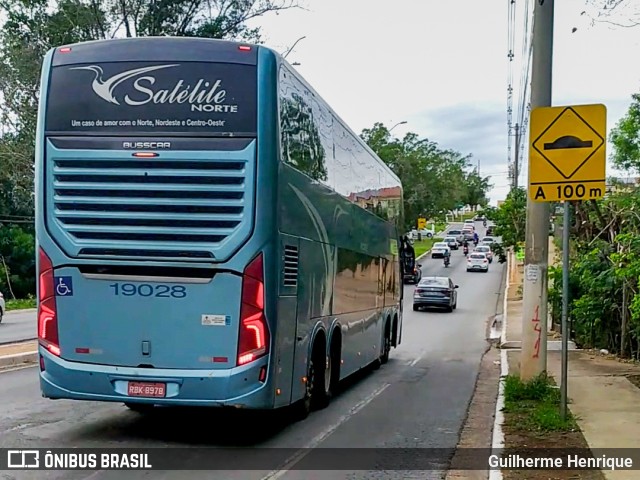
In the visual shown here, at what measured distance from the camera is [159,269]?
8.52 m

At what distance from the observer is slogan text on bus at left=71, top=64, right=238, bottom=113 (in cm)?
855

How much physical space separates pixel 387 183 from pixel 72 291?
10291 mm

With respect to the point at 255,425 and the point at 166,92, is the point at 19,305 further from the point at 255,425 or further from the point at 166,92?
the point at 166,92

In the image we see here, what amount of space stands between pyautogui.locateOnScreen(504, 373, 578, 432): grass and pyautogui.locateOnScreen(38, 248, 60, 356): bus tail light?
18.1 ft

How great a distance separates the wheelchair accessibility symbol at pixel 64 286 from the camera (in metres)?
8.66

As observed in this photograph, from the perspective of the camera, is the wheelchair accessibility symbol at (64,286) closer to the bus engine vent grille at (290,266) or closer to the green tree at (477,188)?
the bus engine vent grille at (290,266)

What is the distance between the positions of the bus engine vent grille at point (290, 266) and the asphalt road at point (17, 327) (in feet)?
41.0

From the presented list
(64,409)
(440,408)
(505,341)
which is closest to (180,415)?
(64,409)

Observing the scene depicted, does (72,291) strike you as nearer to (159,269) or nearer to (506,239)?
(159,269)

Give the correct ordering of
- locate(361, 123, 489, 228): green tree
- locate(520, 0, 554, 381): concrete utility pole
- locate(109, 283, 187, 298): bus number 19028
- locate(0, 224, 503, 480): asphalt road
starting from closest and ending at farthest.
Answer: locate(0, 224, 503, 480): asphalt road
locate(109, 283, 187, 298): bus number 19028
locate(520, 0, 554, 381): concrete utility pole
locate(361, 123, 489, 228): green tree

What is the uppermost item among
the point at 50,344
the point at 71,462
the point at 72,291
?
the point at 72,291

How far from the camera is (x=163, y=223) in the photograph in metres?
8.52

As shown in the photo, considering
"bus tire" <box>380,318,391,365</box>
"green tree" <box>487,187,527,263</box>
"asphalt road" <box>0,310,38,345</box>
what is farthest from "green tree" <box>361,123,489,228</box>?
"bus tire" <box>380,318,391,365</box>

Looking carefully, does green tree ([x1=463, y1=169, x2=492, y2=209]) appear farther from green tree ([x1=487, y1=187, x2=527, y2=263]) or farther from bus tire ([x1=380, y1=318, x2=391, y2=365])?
bus tire ([x1=380, y1=318, x2=391, y2=365])
